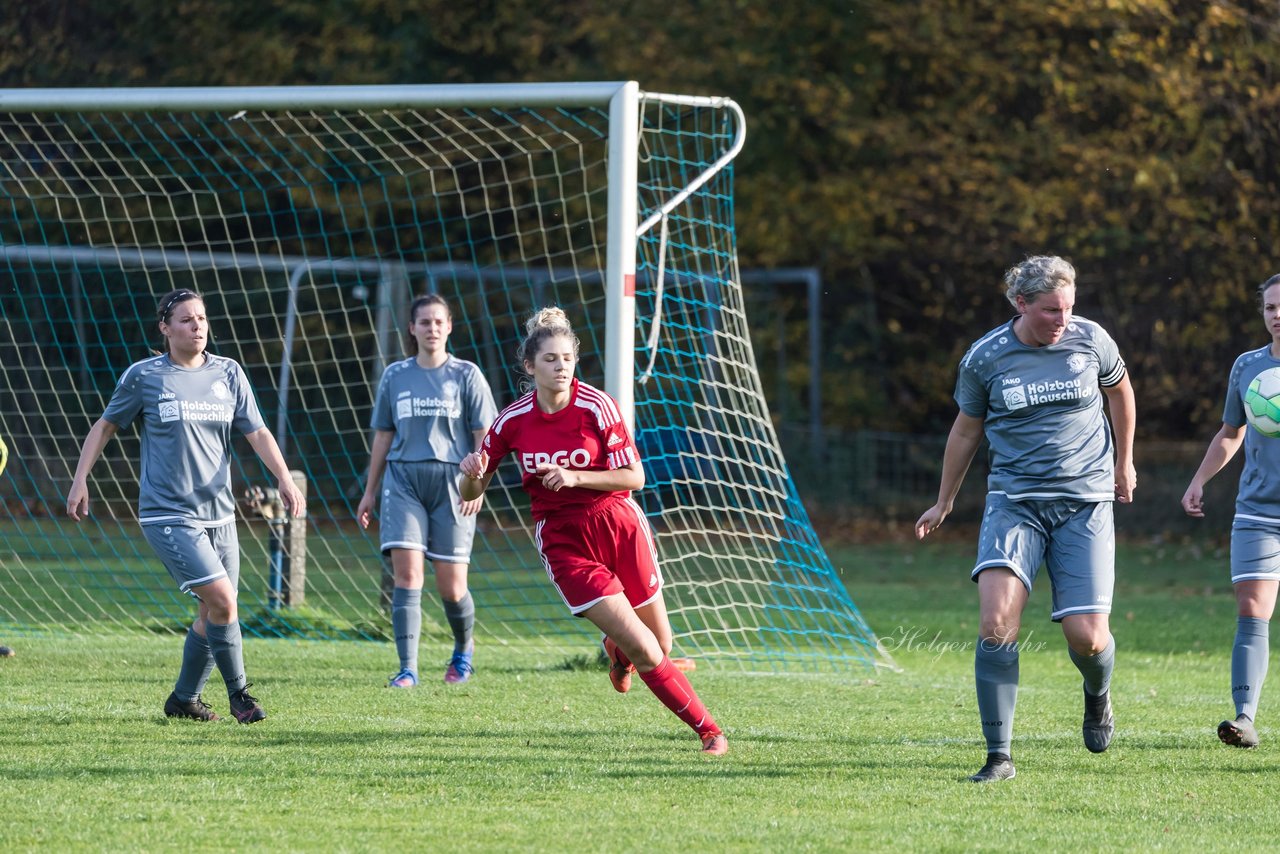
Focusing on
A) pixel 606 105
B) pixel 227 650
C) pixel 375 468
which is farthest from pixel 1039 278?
pixel 375 468

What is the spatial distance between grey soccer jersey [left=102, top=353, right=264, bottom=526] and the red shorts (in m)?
1.48

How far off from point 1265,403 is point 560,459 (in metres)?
2.78

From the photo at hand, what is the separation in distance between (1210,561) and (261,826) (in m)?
13.1

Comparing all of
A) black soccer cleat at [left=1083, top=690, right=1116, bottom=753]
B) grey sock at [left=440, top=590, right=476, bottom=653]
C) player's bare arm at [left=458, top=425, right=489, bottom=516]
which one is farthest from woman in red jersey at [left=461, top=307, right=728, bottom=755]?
grey sock at [left=440, top=590, right=476, bottom=653]

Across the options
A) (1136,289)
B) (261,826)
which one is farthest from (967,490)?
(261,826)

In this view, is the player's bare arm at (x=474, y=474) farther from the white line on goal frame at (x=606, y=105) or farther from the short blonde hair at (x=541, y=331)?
the white line on goal frame at (x=606, y=105)

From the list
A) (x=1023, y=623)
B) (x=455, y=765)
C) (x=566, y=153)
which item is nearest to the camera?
(x=455, y=765)

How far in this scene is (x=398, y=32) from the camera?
20.6m

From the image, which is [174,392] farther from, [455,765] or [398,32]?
[398,32]

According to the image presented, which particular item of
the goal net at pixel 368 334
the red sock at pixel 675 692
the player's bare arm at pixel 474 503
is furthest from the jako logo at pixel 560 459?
the player's bare arm at pixel 474 503

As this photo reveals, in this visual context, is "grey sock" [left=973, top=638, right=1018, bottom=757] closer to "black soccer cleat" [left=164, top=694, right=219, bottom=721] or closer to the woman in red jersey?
the woman in red jersey

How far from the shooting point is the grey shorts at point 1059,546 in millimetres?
5375

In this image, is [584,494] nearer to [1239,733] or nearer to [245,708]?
[245,708]

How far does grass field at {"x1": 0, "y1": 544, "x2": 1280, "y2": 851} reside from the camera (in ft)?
15.0
